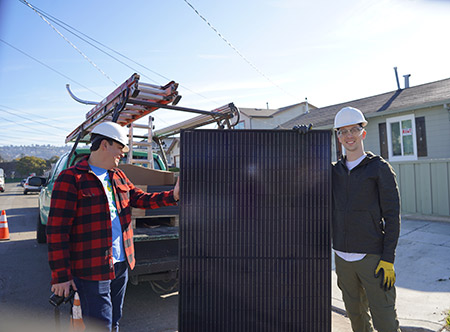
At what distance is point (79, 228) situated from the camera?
2311 millimetres

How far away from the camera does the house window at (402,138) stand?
12.7m

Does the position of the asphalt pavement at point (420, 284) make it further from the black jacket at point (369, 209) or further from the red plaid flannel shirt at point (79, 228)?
the red plaid flannel shirt at point (79, 228)

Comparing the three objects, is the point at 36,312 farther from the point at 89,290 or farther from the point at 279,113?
the point at 279,113

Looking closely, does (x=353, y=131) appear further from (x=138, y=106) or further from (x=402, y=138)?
(x=402, y=138)

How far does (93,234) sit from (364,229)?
76.7 inches

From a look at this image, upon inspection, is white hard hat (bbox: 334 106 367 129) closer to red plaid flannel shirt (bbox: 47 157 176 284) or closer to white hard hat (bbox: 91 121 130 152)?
white hard hat (bbox: 91 121 130 152)

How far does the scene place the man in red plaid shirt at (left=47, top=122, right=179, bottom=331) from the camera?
2203 mm

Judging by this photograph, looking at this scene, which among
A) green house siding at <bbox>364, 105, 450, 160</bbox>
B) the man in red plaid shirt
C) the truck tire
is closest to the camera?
the man in red plaid shirt

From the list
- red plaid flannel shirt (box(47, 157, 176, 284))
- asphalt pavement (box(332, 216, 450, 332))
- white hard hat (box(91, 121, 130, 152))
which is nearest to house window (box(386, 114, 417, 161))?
asphalt pavement (box(332, 216, 450, 332))

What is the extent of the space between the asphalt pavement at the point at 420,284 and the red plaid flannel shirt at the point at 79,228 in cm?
259

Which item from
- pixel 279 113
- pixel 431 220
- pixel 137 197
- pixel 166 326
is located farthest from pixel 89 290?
pixel 279 113

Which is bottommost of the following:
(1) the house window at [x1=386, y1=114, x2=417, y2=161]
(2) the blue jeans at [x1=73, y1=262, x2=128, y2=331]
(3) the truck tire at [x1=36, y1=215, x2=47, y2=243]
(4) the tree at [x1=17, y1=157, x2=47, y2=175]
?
(3) the truck tire at [x1=36, y1=215, x2=47, y2=243]

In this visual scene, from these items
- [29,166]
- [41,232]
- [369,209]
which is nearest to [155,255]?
[369,209]

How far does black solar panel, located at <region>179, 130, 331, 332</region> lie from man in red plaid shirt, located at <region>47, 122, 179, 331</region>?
612 mm
